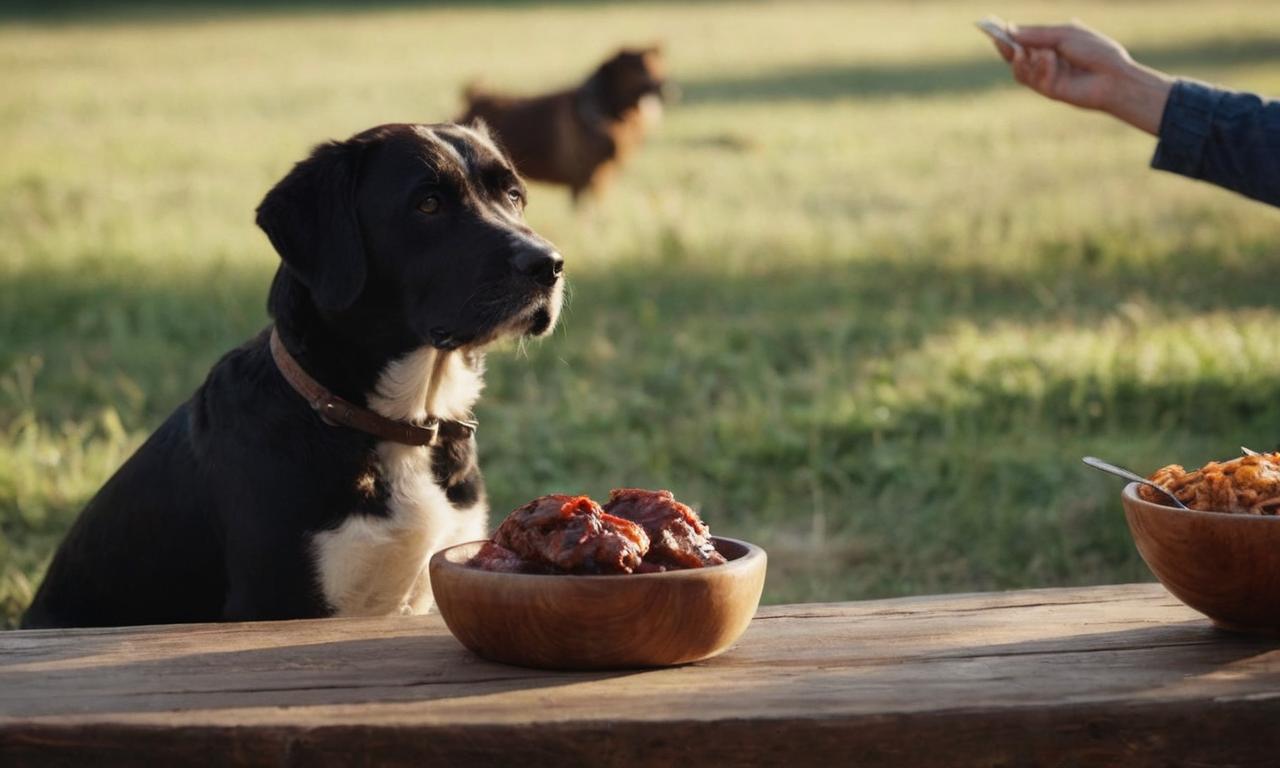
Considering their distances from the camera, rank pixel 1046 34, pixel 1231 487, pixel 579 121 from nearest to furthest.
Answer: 1. pixel 1231 487
2. pixel 1046 34
3. pixel 579 121

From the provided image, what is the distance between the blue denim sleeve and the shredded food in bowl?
1201mm

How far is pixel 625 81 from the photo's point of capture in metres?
13.3

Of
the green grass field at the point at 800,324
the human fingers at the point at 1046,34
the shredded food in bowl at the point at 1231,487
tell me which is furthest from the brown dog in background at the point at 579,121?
the shredded food in bowl at the point at 1231,487

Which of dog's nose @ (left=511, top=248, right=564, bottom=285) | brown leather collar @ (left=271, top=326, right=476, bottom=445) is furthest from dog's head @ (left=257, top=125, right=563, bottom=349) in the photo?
brown leather collar @ (left=271, top=326, right=476, bottom=445)

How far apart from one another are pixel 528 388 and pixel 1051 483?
261cm

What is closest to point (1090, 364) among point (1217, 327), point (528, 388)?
point (1217, 327)

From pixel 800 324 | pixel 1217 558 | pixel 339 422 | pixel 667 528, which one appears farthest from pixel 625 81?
pixel 1217 558

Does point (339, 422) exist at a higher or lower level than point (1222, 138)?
lower

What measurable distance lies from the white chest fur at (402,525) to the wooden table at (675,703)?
0.52 m

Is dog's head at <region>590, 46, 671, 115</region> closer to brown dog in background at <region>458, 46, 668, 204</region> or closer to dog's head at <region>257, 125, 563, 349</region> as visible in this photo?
brown dog in background at <region>458, 46, 668, 204</region>

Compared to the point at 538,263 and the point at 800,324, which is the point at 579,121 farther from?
the point at 538,263

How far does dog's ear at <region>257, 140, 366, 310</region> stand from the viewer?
3.49 metres

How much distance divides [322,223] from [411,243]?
0.21 meters

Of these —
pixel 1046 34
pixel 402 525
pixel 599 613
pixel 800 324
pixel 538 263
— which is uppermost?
pixel 1046 34
